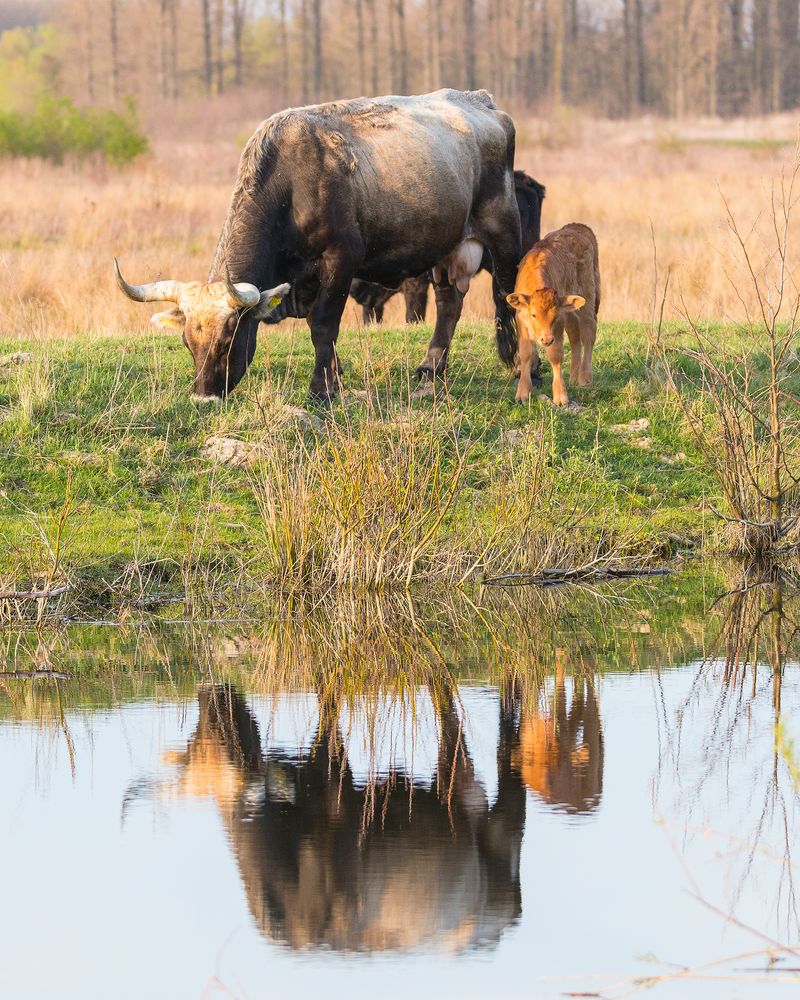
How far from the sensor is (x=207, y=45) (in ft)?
250

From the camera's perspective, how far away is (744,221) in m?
24.5

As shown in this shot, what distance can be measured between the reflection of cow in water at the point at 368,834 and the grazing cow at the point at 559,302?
5162 mm

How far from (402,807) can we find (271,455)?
14.0 feet

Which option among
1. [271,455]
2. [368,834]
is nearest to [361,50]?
[271,455]

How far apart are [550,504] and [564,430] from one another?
6.88 ft

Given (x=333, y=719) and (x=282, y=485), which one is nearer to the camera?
(x=333, y=719)

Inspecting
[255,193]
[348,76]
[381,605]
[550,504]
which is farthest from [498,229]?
[348,76]

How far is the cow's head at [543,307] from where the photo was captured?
12172 millimetres

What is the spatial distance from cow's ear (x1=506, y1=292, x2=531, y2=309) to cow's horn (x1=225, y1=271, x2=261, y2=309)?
172cm

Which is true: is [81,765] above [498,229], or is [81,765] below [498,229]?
below

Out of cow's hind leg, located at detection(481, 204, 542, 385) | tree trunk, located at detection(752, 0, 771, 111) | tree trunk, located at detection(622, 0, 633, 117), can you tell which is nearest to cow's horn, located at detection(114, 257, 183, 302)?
cow's hind leg, located at detection(481, 204, 542, 385)

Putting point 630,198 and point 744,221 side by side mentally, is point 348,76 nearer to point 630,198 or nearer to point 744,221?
point 630,198

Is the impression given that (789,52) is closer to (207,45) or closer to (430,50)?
(430,50)

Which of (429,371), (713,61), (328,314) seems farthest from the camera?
(713,61)
